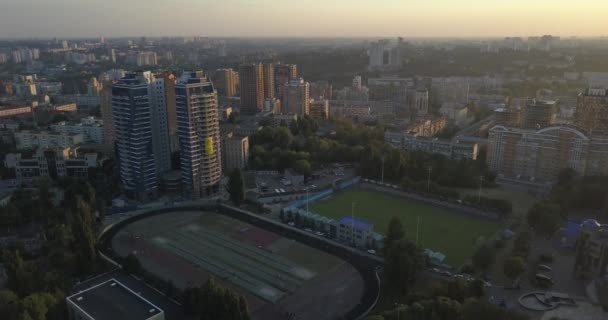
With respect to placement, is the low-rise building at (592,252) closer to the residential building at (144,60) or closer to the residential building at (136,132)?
the residential building at (136,132)

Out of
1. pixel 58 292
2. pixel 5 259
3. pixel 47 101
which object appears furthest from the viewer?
pixel 47 101

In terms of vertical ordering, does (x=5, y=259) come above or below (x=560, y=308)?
above

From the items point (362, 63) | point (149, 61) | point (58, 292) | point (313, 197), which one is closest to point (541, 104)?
point (313, 197)

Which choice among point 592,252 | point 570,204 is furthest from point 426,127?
point 592,252

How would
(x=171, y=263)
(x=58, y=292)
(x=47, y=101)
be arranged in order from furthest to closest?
(x=47, y=101), (x=171, y=263), (x=58, y=292)

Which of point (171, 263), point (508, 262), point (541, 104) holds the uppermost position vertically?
point (541, 104)

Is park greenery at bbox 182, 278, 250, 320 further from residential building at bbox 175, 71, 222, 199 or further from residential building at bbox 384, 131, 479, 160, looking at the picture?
residential building at bbox 384, 131, 479, 160

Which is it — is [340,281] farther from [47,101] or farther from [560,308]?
[47,101]
